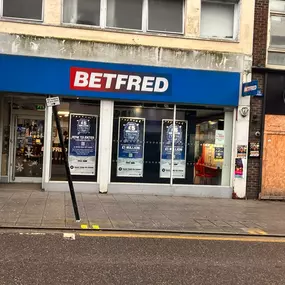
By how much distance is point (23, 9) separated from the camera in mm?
11492

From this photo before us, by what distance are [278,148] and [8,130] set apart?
8.47 metres

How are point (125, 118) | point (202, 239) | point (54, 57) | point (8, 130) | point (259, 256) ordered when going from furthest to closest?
point (8, 130) < point (125, 118) < point (54, 57) < point (202, 239) < point (259, 256)

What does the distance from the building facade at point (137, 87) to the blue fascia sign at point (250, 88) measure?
0.29 m

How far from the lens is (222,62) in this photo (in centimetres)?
1223

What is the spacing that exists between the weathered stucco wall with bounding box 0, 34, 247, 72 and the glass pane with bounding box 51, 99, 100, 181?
55.6 inches

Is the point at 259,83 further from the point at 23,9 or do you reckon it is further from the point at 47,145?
the point at 23,9

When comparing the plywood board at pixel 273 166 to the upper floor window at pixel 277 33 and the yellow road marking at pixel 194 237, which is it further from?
the yellow road marking at pixel 194 237

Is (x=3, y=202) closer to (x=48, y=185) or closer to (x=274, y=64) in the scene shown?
(x=48, y=185)

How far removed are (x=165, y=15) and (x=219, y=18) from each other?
1706 mm

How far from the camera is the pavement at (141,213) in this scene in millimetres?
8070

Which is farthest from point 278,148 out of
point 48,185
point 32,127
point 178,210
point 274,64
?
point 32,127

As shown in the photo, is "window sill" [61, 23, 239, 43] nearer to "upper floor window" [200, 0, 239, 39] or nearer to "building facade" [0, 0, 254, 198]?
"building facade" [0, 0, 254, 198]

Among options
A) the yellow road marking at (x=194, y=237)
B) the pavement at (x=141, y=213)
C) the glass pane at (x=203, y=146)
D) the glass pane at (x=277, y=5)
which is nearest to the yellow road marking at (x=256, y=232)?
the pavement at (x=141, y=213)

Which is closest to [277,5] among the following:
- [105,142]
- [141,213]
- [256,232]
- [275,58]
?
[275,58]
